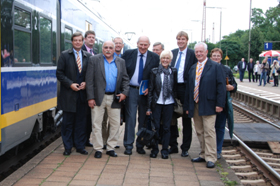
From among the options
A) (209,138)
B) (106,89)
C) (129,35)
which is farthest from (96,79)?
(129,35)

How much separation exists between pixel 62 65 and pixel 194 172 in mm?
2730

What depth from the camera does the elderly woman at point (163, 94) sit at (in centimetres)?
611

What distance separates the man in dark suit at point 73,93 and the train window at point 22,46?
54 centimetres

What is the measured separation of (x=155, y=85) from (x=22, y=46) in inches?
86.6

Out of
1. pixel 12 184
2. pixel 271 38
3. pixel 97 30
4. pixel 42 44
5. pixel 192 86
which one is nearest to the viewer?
pixel 12 184

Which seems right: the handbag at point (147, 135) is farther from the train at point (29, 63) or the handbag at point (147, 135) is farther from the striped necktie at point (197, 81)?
the train at point (29, 63)

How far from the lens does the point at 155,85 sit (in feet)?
20.2

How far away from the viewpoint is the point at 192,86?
594cm

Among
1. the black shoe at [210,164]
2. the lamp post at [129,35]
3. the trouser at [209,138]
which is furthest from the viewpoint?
the lamp post at [129,35]

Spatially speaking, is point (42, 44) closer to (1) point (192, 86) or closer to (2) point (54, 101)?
(2) point (54, 101)

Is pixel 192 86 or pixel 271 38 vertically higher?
pixel 271 38

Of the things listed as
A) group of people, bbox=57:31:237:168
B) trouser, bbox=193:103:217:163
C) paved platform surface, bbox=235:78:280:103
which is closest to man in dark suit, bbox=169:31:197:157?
group of people, bbox=57:31:237:168

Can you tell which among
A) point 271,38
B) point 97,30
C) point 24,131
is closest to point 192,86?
point 24,131

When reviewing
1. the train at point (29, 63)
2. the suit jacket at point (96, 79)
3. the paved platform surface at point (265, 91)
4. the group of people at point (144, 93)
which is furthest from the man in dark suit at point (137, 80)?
the paved platform surface at point (265, 91)
